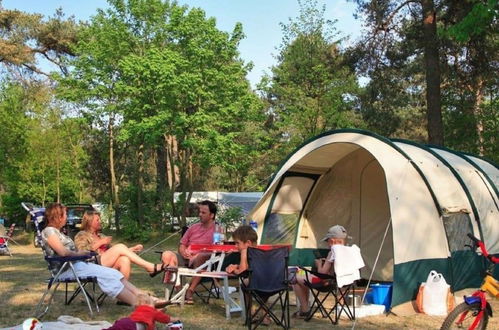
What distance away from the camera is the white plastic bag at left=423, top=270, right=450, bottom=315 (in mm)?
5730

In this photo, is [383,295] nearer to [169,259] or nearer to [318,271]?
[318,271]

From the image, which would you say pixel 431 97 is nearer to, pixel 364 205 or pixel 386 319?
pixel 364 205

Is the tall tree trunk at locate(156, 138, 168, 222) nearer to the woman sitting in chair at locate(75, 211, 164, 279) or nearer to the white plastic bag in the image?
the woman sitting in chair at locate(75, 211, 164, 279)

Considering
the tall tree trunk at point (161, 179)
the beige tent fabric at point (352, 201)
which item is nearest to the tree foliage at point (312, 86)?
→ the tall tree trunk at point (161, 179)

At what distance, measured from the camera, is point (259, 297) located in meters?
4.89

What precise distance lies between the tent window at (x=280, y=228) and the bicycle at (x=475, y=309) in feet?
12.7

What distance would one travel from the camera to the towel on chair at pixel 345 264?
5.18 m

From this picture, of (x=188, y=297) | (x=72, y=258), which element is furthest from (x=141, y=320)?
(x=188, y=297)

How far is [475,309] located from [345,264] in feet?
4.20

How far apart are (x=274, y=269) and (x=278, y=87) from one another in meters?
13.8

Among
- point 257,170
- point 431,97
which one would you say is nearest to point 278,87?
point 431,97

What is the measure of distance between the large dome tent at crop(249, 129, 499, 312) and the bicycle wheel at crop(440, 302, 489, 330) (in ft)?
3.82

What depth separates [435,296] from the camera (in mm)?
5742

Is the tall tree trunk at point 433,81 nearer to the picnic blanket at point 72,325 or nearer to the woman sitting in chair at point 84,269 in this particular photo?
the woman sitting in chair at point 84,269
